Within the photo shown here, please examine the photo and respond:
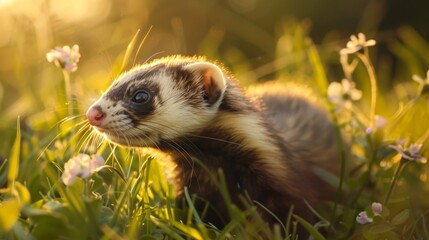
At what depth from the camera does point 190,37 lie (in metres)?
7.60

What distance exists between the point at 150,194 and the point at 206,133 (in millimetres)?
339

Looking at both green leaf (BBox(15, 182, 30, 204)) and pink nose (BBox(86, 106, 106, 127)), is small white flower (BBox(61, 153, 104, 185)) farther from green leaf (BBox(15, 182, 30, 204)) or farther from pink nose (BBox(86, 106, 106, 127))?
pink nose (BBox(86, 106, 106, 127))

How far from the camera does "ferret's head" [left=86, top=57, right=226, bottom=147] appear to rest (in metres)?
2.55

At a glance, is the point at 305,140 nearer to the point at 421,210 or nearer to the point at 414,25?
the point at 421,210

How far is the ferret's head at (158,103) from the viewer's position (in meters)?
2.55

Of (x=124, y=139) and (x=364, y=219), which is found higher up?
(x=124, y=139)

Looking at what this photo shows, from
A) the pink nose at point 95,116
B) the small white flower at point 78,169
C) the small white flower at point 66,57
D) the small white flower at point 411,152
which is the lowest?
the small white flower at point 411,152

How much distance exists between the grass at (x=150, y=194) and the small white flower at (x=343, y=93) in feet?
0.10

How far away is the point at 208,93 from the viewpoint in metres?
2.76

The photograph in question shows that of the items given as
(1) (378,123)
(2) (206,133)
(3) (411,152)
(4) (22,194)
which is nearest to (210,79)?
(2) (206,133)

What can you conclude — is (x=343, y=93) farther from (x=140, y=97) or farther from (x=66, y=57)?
(x=66, y=57)

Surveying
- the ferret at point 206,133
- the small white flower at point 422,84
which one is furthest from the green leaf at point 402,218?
the small white flower at point 422,84

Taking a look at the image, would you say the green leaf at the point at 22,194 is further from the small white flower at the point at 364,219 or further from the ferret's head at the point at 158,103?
the small white flower at the point at 364,219

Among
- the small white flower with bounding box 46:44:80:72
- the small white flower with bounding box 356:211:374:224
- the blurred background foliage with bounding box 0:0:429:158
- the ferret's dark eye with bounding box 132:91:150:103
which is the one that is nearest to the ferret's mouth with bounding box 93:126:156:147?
the ferret's dark eye with bounding box 132:91:150:103
